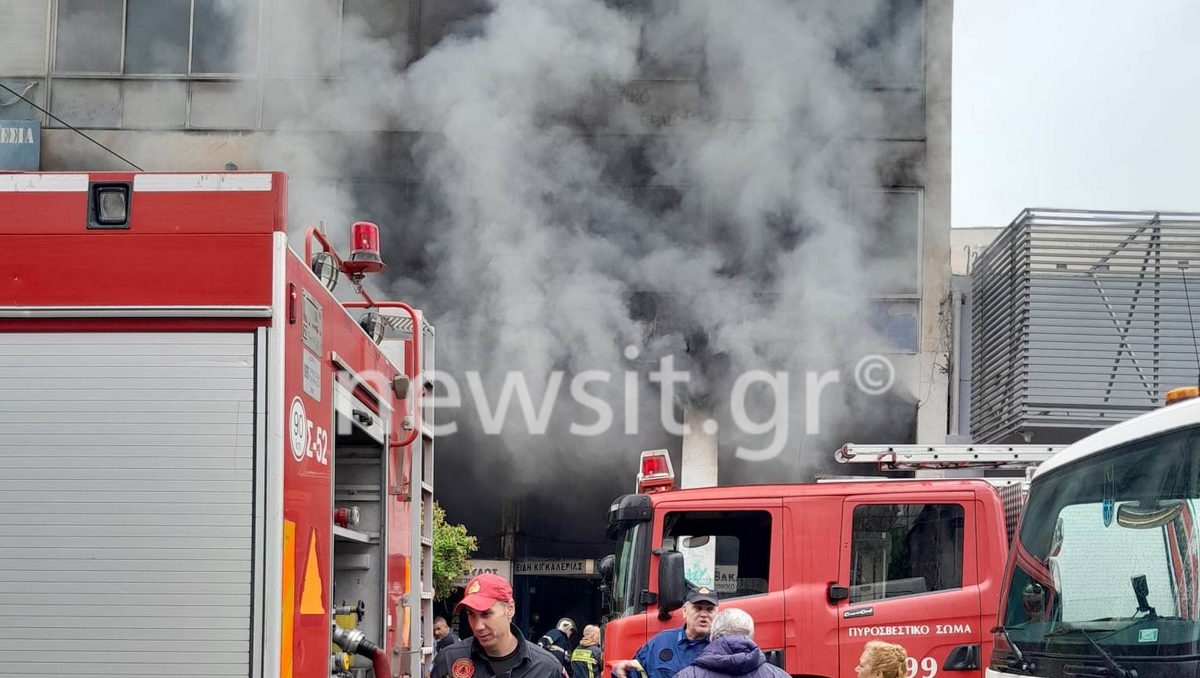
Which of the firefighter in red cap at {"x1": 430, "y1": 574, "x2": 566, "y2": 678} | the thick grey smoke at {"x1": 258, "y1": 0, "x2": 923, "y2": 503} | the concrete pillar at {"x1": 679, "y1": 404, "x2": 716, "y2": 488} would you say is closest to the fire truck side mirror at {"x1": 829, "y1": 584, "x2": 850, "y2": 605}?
the firefighter in red cap at {"x1": 430, "y1": 574, "x2": 566, "y2": 678}

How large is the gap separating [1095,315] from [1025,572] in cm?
848

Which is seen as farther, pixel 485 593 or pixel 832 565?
pixel 832 565

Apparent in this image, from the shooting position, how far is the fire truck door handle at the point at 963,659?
5.91 metres

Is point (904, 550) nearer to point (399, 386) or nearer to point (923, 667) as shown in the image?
point (923, 667)

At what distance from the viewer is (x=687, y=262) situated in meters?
15.0

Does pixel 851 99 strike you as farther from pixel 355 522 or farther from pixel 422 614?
pixel 355 522

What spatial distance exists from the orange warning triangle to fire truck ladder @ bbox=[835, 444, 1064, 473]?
3.71 m

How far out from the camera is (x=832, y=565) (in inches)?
242

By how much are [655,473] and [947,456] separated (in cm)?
145

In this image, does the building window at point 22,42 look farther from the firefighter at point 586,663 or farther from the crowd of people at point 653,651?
the crowd of people at point 653,651

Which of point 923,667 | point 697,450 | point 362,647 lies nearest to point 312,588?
point 362,647

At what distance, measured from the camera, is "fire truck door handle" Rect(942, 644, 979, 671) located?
19.4 feet

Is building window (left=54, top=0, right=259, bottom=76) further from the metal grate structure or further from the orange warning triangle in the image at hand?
the orange warning triangle

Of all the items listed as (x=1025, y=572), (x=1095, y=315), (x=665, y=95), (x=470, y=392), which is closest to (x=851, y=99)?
(x=665, y=95)
